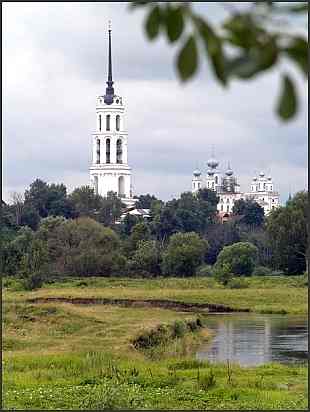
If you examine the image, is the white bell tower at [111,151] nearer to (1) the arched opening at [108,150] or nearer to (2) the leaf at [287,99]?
(1) the arched opening at [108,150]

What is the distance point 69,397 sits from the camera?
9523 mm

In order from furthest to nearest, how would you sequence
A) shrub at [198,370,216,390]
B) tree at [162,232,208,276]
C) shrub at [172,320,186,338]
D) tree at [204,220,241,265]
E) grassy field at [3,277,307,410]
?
tree at [204,220,241,265], tree at [162,232,208,276], shrub at [172,320,186,338], shrub at [198,370,216,390], grassy field at [3,277,307,410]

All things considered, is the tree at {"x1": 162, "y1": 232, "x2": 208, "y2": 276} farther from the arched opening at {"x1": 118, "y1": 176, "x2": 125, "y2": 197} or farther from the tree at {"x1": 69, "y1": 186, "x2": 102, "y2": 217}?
the arched opening at {"x1": 118, "y1": 176, "x2": 125, "y2": 197}

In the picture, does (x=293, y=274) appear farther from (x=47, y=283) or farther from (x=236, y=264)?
(x=47, y=283)

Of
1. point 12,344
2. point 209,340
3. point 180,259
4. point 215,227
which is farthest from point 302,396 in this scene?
point 215,227

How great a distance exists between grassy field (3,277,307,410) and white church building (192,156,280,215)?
267ft

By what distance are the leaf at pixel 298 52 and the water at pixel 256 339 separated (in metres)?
14.3

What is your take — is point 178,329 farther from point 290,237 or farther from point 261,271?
point 261,271

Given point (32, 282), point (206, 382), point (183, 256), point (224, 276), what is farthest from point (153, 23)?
point (183, 256)

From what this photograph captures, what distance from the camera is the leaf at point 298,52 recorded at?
1.56m

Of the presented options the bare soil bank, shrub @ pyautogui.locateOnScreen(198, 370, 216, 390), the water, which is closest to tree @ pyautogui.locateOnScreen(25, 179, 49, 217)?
the bare soil bank

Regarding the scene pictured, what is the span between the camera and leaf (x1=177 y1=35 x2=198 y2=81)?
157 centimetres

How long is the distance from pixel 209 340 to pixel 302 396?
10.1m

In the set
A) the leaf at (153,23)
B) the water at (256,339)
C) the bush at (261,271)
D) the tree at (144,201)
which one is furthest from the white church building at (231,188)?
the leaf at (153,23)
